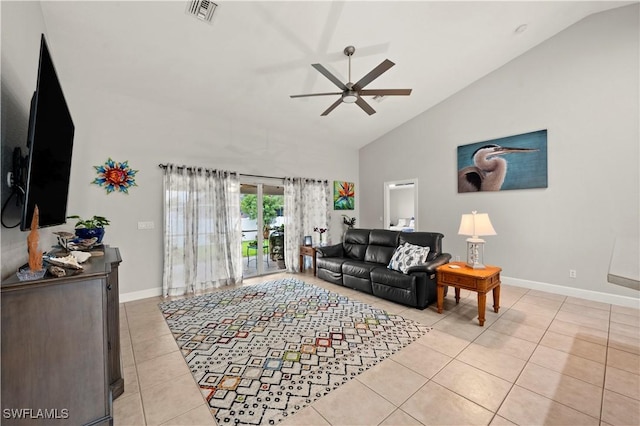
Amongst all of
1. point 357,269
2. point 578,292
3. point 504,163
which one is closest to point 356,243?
point 357,269

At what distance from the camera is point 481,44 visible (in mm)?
3979

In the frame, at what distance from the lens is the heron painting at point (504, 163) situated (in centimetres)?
426

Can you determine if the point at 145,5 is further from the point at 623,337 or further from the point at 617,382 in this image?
the point at 623,337

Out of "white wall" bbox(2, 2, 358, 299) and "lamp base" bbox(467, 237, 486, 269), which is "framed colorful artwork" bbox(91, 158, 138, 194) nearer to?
"white wall" bbox(2, 2, 358, 299)

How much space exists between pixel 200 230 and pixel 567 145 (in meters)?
6.15

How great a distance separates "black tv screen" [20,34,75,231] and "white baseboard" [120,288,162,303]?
85.7 inches

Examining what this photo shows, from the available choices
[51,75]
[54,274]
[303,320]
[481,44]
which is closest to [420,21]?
[481,44]

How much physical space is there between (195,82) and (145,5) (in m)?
1.19

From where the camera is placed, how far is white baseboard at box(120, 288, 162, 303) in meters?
3.82

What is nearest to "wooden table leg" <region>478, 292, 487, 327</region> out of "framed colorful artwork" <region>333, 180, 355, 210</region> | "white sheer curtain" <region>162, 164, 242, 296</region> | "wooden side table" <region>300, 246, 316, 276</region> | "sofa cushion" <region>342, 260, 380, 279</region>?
"sofa cushion" <region>342, 260, 380, 279</region>

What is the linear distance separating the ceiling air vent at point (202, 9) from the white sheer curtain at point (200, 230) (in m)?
2.26

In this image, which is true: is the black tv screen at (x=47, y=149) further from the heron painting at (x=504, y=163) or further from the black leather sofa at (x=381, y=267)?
the heron painting at (x=504, y=163)

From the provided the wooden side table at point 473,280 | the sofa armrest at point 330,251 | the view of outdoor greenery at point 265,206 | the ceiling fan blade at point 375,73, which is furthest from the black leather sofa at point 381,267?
the ceiling fan blade at point 375,73

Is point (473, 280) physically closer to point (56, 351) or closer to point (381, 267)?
point (381, 267)
